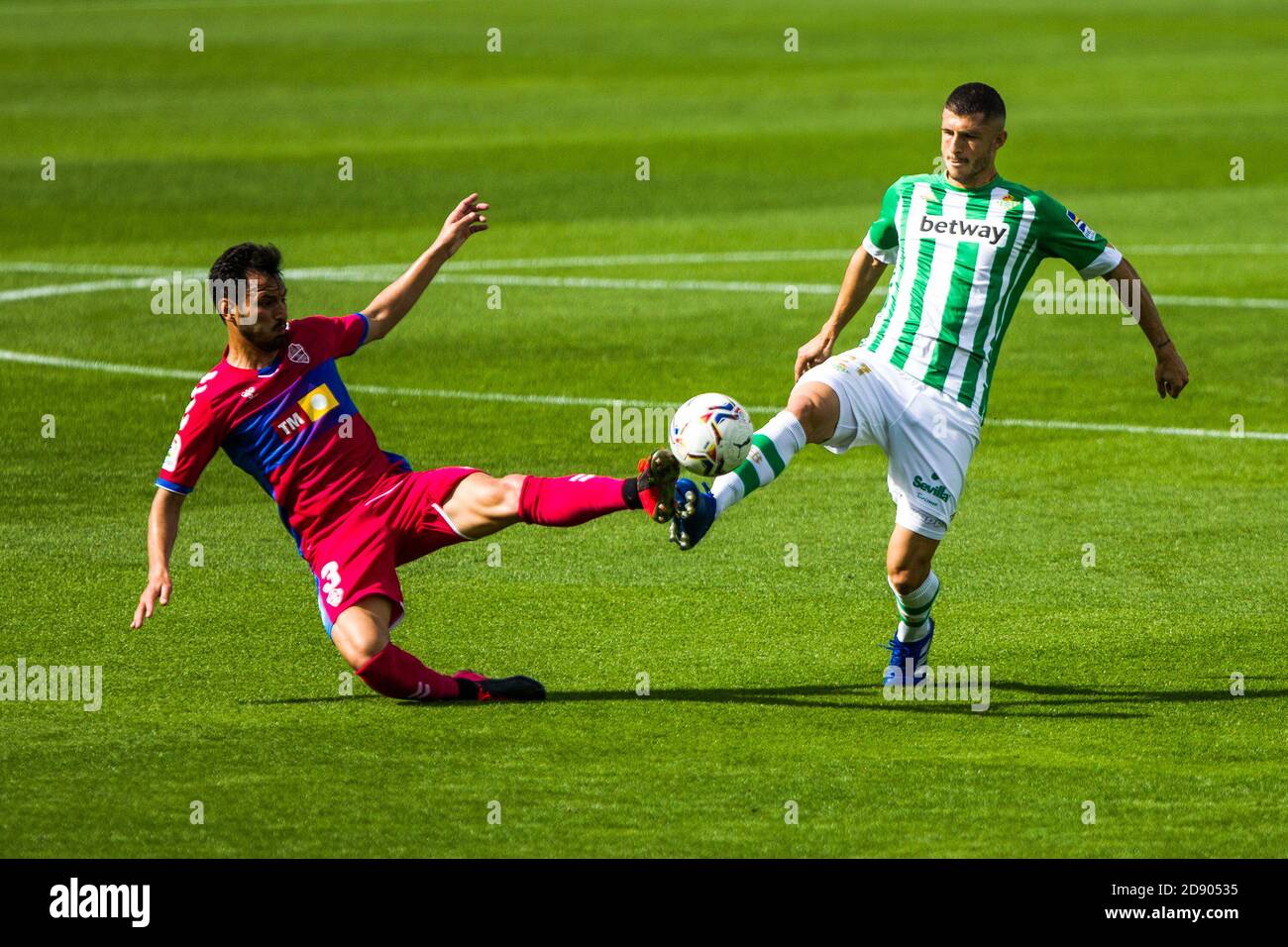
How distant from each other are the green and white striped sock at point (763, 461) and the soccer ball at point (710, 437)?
0.15 feet

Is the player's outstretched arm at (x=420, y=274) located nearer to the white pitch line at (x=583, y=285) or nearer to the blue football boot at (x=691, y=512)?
the blue football boot at (x=691, y=512)

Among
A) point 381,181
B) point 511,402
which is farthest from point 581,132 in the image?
Result: point 511,402

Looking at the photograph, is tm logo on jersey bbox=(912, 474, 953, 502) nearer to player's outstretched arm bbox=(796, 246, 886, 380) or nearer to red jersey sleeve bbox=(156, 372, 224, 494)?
player's outstretched arm bbox=(796, 246, 886, 380)

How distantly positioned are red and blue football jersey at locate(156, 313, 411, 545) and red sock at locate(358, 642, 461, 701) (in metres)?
0.70

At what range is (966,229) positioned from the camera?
8422mm

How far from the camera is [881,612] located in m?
9.62

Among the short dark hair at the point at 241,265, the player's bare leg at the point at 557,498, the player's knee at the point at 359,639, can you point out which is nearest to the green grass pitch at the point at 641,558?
the player's knee at the point at 359,639

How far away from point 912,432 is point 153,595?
3049 mm

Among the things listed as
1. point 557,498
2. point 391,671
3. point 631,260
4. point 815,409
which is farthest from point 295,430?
point 631,260

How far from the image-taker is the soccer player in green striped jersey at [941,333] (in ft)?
27.0

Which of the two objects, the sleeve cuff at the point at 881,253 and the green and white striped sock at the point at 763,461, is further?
the sleeve cuff at the point at 881,253

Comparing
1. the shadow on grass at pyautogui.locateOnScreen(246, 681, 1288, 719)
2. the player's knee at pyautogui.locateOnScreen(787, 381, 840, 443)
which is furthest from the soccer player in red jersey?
the player's knee at pyautogui.locateOnScreen(787, 381, 840, 443)

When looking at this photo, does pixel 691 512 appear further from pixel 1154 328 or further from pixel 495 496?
pixel 1154 328

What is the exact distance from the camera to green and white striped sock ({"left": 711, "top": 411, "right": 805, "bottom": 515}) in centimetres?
739
